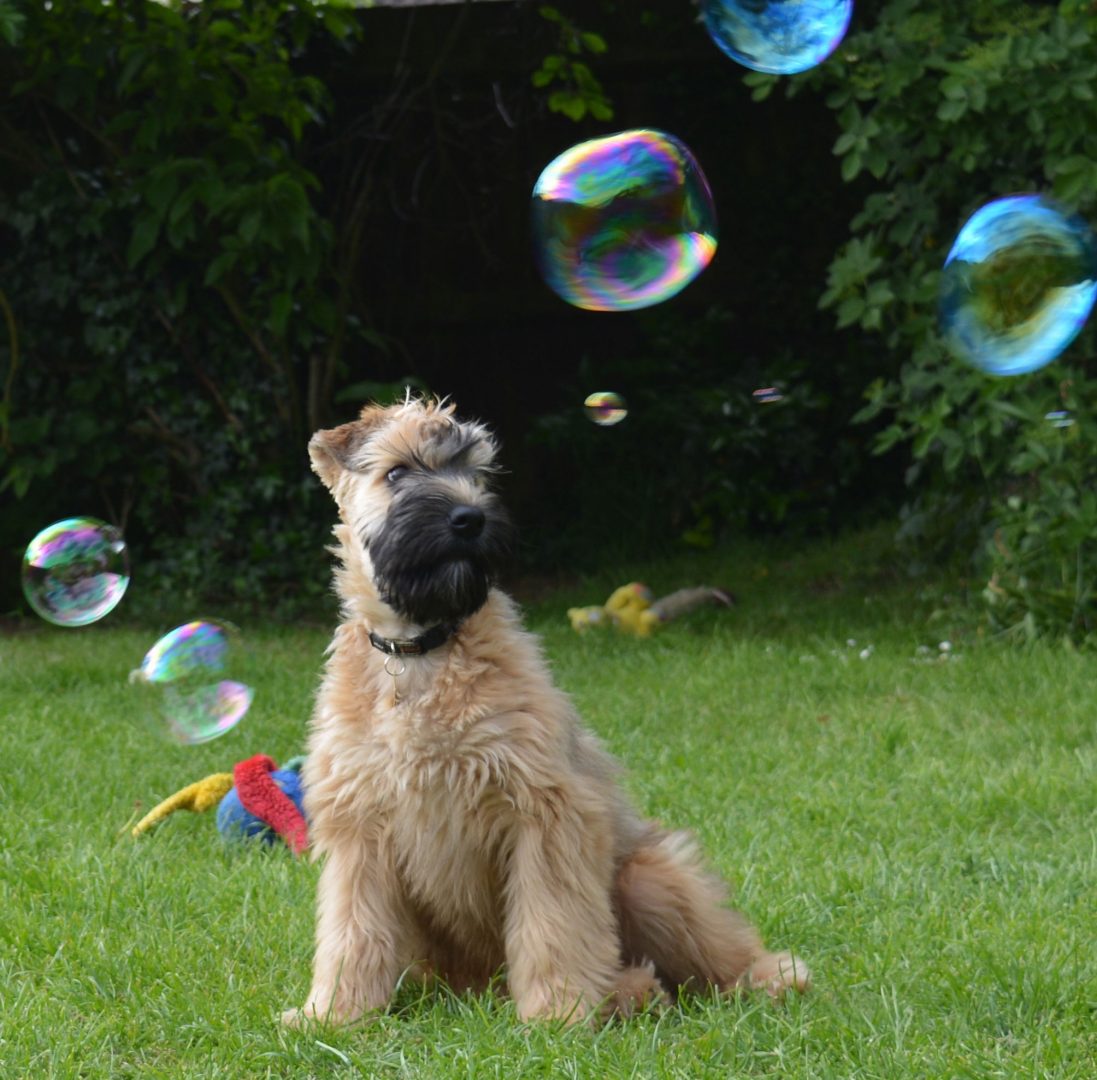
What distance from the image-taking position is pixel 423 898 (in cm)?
344

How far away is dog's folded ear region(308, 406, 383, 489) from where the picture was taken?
148 inches

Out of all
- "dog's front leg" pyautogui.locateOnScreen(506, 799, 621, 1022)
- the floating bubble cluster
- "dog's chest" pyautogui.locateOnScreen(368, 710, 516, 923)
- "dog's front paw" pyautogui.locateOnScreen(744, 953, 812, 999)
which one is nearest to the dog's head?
"dog's chest" pyautogui.locateOnScreen(368, 710, 516, 923)

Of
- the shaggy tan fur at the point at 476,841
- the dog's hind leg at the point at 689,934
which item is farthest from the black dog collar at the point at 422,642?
the dog's hind leg at the point at 689,934

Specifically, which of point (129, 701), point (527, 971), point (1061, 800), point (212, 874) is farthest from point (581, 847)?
point (129, 701)

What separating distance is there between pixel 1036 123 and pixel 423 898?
4745 millimetres

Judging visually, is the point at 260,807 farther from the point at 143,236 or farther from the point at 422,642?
the point at 143,236

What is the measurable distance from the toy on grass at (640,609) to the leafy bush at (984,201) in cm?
151

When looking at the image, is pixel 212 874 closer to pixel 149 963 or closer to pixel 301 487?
pixel 149 963

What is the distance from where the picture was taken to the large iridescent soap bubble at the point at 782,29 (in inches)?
221

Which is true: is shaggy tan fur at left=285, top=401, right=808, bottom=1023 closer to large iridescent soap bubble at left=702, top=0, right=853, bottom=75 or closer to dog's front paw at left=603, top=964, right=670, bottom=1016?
dog's front paw at left=603, top=964, right=670, bottom=1016

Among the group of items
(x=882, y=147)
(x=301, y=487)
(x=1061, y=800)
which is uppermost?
(x=882, y=147)

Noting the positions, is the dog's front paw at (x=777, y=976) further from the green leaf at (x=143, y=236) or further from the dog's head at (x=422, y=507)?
the green leaf at (x=143, y=236)

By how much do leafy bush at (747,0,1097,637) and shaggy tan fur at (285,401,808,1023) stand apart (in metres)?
4.06

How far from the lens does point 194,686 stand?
5.48 metres
